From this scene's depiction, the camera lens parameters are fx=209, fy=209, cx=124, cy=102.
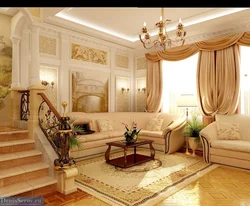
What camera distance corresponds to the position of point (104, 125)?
19.5 feet

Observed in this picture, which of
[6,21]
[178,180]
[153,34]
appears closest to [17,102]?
[6,21]

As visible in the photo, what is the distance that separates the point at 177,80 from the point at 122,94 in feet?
6.57

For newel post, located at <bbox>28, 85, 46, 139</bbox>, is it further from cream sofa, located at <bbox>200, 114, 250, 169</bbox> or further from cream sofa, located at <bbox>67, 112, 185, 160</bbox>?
cream sofa, located at <bbox>200, 114, 250, 169</bbox>

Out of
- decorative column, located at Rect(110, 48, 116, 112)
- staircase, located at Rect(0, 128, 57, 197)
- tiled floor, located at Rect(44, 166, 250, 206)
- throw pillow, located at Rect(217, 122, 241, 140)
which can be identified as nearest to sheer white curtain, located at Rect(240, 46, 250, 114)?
throw pillow, located at Rect(217, 122, 241, 140)

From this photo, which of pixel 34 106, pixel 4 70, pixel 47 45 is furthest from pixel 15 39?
pixel 34 106

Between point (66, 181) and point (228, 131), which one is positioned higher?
point (228, 131)

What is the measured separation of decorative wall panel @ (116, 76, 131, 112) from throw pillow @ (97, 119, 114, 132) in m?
1.30

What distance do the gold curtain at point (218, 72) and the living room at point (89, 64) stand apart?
26 millimetres

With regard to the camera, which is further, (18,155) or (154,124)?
(154,124)

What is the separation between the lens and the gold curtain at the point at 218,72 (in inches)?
205

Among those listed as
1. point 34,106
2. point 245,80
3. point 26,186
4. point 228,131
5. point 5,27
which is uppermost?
point 5,27

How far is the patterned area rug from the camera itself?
292cm

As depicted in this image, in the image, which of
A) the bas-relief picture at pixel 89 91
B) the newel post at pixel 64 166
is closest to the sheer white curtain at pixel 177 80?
the bas-relief picture at pixel 89 91

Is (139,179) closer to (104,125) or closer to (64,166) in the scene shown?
(64,166)
